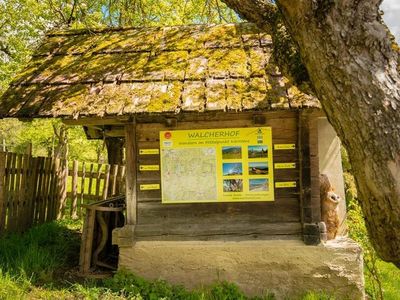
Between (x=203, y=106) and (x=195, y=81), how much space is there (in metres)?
0.74

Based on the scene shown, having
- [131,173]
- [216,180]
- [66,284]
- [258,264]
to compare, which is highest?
[131,173]

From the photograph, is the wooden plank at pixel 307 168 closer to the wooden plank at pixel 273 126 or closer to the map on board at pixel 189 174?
the wooden plank at pixel 273 126

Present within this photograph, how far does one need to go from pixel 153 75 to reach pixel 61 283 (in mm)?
3449

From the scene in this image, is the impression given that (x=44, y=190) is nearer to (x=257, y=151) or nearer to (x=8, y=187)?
(x=8, y=187)

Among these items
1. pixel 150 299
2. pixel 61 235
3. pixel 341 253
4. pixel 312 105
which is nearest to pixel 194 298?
pixel 150 299

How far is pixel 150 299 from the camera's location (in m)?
5.41

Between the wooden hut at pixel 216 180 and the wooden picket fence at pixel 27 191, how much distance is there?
75.1 inches

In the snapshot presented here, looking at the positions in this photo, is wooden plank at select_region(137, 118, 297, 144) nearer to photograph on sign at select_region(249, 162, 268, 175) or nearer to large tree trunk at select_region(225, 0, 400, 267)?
photograph on sign at select_region(249, 162, 268, 175)

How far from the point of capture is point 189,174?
19.6 ft

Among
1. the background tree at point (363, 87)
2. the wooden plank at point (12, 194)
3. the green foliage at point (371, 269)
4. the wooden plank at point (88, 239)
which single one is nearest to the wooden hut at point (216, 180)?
the green foliage at point (371, 269)

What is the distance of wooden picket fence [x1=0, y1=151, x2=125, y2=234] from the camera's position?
7278 millimetres

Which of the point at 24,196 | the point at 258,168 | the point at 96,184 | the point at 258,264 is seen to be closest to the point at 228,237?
the point at 258,264

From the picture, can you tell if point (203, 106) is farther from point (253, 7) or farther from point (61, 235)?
point (61, 235)

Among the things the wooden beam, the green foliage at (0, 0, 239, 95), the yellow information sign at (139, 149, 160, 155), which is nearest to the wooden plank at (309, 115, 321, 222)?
the yellow information sign at (139, 149, 160, 155)
